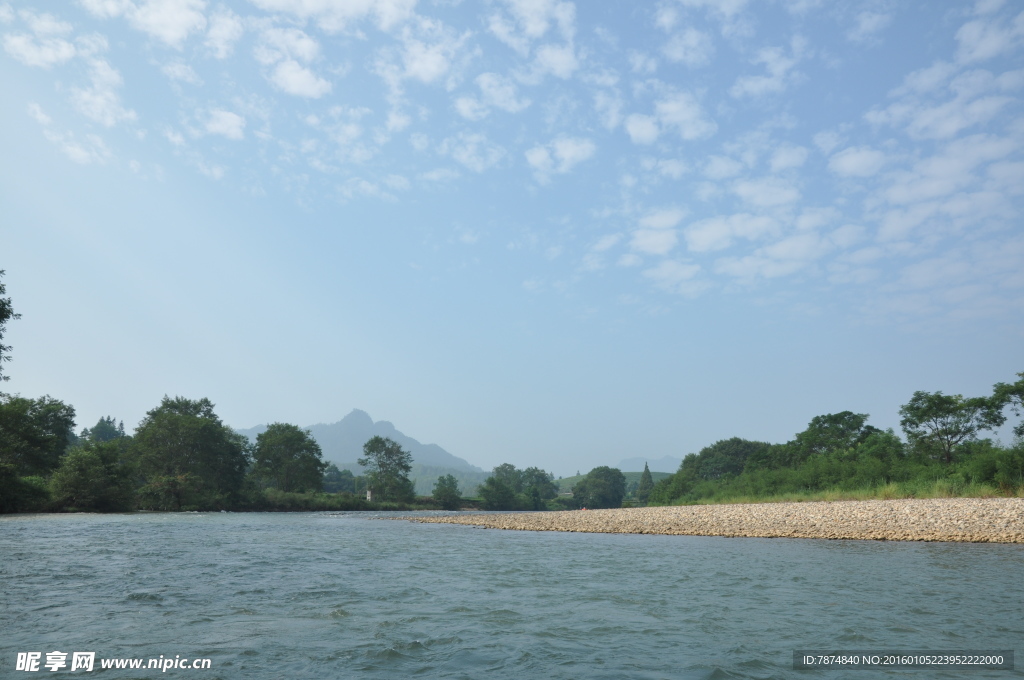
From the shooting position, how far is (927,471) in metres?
38.2

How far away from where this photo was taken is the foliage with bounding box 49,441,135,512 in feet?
163

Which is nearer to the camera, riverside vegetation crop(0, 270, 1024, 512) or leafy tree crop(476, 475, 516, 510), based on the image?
riverside vegetation crop(0, 270, 1024, 512)

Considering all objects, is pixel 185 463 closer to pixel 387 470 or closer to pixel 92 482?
pixel 92 482

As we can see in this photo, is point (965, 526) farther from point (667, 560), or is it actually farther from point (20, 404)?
point (20, 404)

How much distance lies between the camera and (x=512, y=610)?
10.6 metres

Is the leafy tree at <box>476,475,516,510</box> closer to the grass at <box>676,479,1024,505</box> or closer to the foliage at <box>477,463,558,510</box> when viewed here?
the foliage at <box>477,463,558,510</box>

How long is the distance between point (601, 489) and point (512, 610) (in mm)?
144117

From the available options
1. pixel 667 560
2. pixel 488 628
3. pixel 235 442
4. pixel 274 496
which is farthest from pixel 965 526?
pixel 235 442

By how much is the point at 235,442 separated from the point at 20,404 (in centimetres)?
3554

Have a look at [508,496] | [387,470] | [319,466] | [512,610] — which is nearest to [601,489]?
[508,496]

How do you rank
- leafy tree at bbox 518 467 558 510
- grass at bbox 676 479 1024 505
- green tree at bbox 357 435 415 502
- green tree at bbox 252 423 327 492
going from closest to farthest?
1. grass at bbox 676 479 1024 505
2. green tree at bbox 252 423 327 492
3. green tree at bbox 357 435 415 502
4. leafy tree at bbox 518 467 558 510

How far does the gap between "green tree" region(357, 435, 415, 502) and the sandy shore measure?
6454 cm

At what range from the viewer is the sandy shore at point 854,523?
861 inches

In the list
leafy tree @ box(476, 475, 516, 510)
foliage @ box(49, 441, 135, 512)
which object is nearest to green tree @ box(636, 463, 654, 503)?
leafy tree @ box(476, 475, 516, 510)
